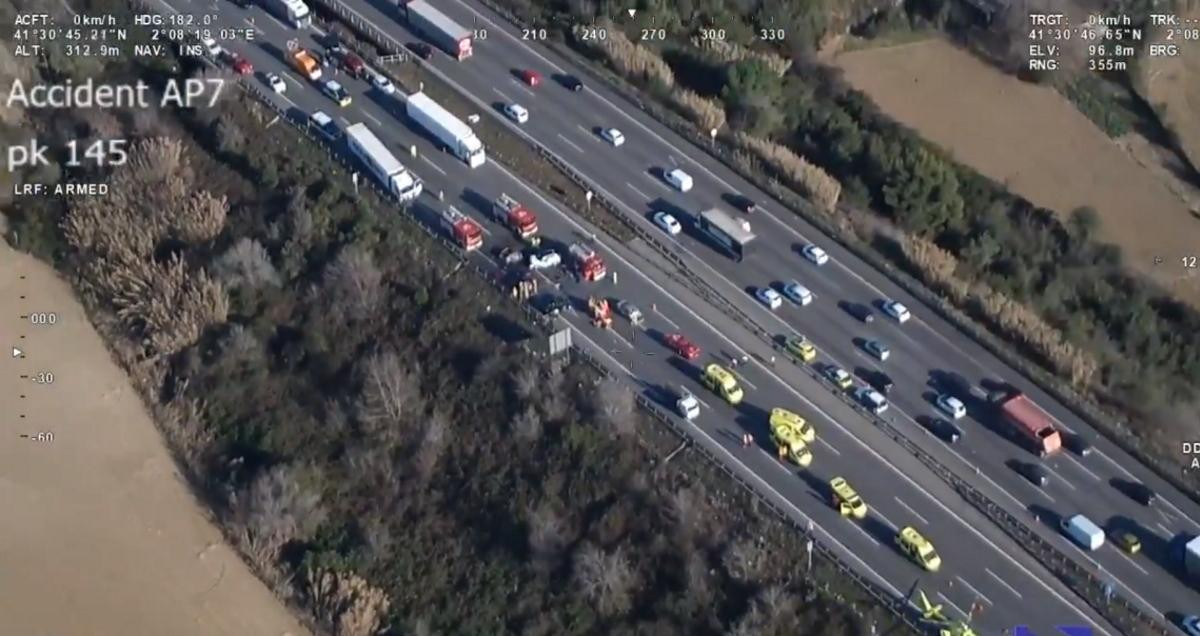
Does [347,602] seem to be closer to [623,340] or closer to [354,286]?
[354,286]

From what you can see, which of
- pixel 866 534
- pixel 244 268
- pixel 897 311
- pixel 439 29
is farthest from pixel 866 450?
pixel 439 29

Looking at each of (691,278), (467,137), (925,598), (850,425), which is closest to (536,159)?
(467,137)

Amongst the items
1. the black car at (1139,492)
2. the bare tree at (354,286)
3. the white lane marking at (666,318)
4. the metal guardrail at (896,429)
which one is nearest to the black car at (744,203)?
the metal guardrail at (896,429)

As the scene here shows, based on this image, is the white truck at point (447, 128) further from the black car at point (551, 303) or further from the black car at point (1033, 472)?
the black car at point (1033, 472)

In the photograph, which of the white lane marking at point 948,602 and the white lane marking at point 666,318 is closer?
the white lane marking at point 948,602

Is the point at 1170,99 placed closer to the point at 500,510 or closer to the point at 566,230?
the point at 566,230

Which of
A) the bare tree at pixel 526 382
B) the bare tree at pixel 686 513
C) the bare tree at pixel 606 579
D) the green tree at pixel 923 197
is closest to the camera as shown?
the bare tree at pixel 606 579

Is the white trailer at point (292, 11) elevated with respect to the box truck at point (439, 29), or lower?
lower

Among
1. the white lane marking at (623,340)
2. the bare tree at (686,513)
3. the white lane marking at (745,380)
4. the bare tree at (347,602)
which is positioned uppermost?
the white lane marking at (745,380)
